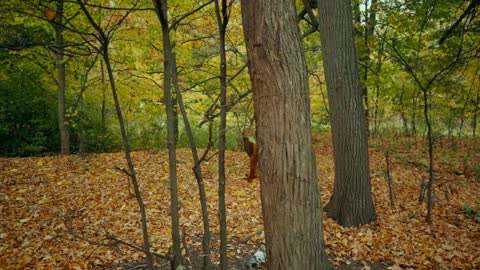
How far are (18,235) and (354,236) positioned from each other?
508 centimetres

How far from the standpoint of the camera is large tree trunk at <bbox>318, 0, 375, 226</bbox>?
4844 mm

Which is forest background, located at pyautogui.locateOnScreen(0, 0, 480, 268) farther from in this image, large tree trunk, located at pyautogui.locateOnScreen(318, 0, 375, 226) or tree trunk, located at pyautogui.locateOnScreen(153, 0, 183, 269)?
tree trunk, located at pyautogui.locateOnScreen(153, 0, 183, 269)

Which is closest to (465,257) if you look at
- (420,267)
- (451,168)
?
(420,267)

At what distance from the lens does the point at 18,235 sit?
4.83 metres

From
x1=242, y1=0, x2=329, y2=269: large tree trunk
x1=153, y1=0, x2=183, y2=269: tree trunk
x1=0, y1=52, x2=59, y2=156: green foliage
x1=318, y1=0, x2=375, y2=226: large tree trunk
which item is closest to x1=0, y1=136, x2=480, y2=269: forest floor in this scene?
x1=153, y1=0, x2=183, y2=269: tree trunk

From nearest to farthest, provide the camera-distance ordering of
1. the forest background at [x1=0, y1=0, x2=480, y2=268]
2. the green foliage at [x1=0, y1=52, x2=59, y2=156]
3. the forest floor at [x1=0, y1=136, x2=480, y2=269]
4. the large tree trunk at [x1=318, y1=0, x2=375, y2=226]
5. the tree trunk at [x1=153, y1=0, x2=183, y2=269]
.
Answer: the tree trunk at [x1=153, y1=0, x2=183, y2=269], the forest floor at [x1=0, y1=136, x2=480, y2=269], the large tree trunk at [x1=318, y1=0, x2=375, y2=226], the forest background at [x1=0, y1=0, x2=480, y2=268], the green foliage at [x1=0, y1=52, x2=59, y2=156]

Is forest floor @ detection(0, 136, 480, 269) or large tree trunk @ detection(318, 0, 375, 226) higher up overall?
large tree trunk @ detection(318, 0, 375, 226)

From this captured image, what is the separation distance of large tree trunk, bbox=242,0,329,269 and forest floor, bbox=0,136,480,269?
108 cm

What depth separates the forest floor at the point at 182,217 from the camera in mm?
4242

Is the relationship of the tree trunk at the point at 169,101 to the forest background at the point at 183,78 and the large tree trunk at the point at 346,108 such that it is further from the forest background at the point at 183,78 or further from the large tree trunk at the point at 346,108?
the forest background at the point at 183,78

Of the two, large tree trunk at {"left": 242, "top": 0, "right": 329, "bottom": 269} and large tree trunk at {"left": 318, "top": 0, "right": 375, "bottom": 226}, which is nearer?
large tree trunk at {"left": 242, "top": 0, "right": 329, "bottom": 269}

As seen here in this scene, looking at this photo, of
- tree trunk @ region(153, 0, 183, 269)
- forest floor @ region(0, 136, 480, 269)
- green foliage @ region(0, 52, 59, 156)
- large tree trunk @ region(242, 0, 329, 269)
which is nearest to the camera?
large tree trunk @ region(242, 0, 329, 269)

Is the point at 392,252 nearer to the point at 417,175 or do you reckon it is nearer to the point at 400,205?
→ the point at 400,205

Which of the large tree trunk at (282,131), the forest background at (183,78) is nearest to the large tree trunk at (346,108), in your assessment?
the forest background at (183,78)
